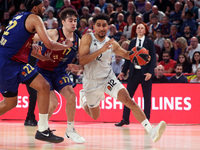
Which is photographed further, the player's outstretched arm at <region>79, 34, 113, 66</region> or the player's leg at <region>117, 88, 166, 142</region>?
the player's outstretched arm at <region>79, 34, 113, 66</region>

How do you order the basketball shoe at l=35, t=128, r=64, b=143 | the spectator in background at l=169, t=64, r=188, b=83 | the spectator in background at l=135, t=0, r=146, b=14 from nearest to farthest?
the basketball shoe at l=35, t=128, r=64, b=143 < the spectator in background at l=169, t=64, r=188, b=83 < the spectator in background at l=135, t=0, r=146, b=14

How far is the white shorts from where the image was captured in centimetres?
666

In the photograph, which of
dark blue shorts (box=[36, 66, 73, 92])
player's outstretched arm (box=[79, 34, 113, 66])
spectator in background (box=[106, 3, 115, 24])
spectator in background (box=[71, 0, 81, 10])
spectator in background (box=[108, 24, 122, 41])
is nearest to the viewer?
player's outstretched arm (box=[79, 34, 113, 66])

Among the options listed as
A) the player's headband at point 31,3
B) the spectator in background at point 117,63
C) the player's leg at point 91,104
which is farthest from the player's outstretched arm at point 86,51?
the spectator in background at point 117,63

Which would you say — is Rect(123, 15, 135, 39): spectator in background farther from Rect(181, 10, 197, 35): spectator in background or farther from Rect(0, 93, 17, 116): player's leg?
Rect(0, 93, 17, 116): player's leg

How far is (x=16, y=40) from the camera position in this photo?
568 cm

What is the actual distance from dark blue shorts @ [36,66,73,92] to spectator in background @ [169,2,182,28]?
8215 mm

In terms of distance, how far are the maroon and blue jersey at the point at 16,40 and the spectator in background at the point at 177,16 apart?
9206mm

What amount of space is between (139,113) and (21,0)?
42.7 feet

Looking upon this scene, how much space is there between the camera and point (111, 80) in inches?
266

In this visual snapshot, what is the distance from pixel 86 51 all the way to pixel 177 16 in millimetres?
8382

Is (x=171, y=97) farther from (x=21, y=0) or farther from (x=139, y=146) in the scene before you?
(x=21, y=0)

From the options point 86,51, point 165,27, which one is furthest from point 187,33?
point 86,51

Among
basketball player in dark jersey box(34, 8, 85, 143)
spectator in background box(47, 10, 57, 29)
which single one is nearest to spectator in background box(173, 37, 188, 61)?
spectator in background box(47, 10, 57, 29)
